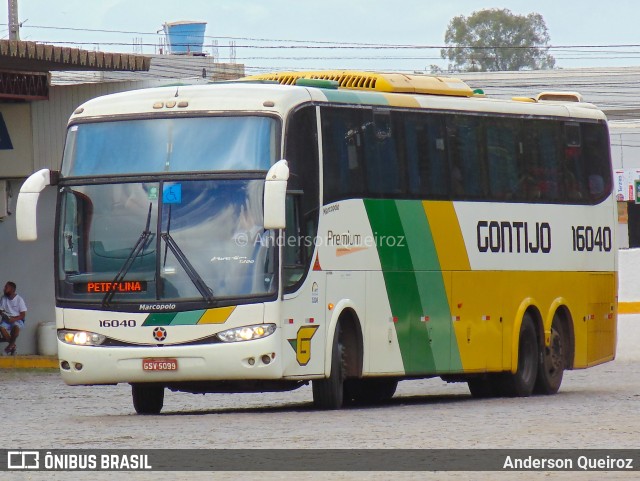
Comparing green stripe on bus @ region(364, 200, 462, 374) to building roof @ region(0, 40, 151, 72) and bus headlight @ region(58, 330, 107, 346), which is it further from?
building roof @ region(0, 40, 151, 72)

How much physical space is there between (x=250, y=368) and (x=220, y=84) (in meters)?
3.03

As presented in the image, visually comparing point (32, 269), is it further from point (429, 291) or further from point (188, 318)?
point (188, 318)

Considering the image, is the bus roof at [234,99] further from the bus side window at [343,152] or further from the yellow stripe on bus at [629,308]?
the yellow stripe on bus at [629,308]

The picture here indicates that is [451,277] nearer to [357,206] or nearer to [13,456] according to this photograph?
[357,206]

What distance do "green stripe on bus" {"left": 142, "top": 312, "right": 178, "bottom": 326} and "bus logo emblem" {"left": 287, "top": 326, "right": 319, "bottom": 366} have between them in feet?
3.86

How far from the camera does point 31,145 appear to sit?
2914 centimetres

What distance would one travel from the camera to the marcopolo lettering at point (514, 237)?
768 inches

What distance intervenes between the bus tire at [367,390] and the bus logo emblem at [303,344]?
3.60 meters

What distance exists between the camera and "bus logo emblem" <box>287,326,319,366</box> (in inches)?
636

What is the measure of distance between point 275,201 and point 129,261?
1.76 metres

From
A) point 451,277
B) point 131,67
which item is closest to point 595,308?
point 451,277

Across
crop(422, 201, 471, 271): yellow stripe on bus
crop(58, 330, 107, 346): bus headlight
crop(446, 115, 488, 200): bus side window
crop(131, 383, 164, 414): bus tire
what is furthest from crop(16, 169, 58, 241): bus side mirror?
crop(446, 115, 488, 200): bus side window

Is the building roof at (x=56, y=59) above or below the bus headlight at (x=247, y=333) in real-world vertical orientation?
above

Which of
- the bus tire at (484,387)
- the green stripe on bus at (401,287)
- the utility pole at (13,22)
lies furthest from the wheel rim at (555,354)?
the utility pole at (13,22)
